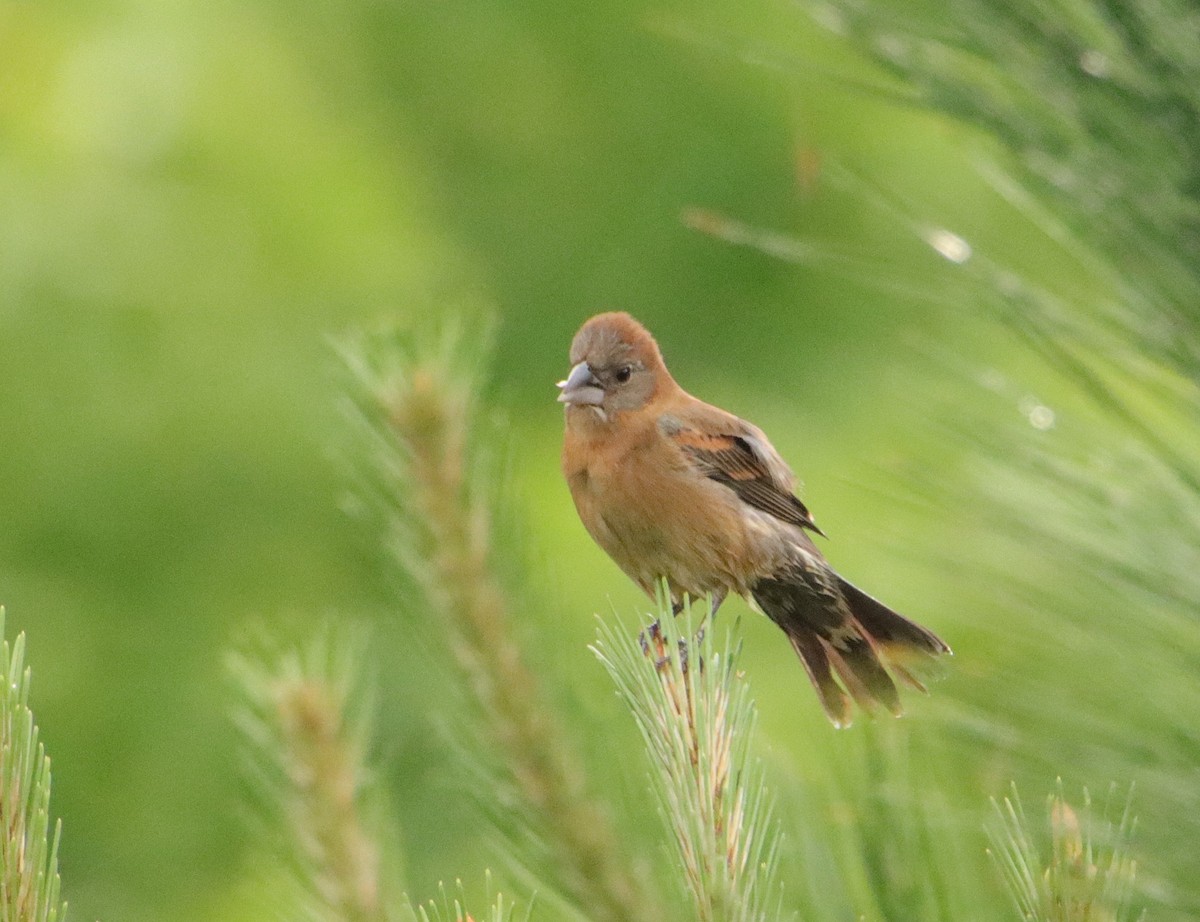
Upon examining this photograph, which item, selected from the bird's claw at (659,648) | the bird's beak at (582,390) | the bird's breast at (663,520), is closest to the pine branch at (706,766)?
the bird's claw at (659,648)

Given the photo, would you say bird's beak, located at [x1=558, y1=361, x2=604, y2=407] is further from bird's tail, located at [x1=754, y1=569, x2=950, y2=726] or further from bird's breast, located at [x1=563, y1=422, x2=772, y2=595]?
bird's tail, located at [x1=754, y1=569, x2=950, y2=726]

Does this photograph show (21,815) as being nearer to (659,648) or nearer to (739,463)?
(659,648)

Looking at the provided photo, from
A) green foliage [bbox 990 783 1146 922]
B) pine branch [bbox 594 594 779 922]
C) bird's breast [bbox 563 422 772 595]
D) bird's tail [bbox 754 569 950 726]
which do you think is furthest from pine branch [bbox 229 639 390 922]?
bird's breast [bbox 563 422 772 595]

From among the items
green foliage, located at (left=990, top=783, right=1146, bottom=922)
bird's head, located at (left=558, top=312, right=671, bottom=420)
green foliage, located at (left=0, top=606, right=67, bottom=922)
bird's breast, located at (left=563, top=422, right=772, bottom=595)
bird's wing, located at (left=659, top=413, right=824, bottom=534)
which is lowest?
green foliage, located at (left=0, top=606, right=67, bottom=922)

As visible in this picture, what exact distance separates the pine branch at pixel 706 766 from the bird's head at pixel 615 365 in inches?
67.3

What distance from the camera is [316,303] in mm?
8211

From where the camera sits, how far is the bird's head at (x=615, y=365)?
347cm

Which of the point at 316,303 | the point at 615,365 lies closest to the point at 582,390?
the point at 615,365

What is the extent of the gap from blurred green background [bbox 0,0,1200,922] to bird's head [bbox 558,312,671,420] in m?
1.09

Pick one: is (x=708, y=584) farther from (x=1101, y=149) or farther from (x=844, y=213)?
(x=844, y=213)

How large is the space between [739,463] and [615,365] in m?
0.32

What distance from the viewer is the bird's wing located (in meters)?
3.48

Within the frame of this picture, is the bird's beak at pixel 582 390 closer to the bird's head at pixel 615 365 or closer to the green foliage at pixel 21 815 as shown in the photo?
the bird's head at pixel 615 365

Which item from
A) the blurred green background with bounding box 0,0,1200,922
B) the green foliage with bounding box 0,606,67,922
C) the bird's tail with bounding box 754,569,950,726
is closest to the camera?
the green foliage with bounding box 0,606,67,922
